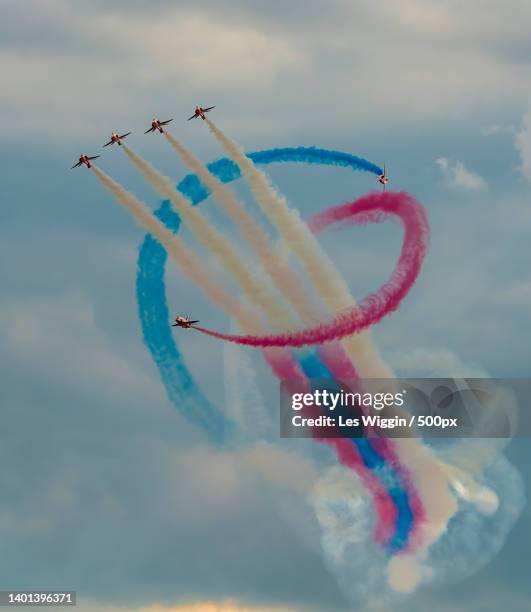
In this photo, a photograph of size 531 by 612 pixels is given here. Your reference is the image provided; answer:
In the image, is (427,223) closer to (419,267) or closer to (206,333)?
(419,267)

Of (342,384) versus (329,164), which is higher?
(329,164)

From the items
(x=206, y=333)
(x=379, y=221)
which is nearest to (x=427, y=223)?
(x=379, y=221)

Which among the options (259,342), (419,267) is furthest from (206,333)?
(419,267)

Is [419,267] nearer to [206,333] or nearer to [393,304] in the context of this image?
[393,304]

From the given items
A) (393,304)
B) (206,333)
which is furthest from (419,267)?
(206,333)

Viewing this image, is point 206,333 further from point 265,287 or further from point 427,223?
point 427,223

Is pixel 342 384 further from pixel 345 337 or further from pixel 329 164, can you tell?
pixel 329 164
